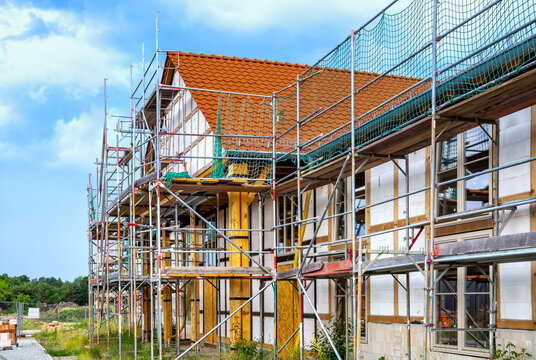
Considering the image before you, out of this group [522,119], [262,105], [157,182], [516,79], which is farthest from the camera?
[262,105]

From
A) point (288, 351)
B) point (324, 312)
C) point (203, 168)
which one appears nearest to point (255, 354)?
point (288, 351)

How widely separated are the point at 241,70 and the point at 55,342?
13.6m

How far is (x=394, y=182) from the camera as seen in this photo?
13.0 metres

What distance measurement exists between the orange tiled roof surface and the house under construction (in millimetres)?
49

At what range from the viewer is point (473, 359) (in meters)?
10.4

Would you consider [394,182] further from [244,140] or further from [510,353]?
[244,140]

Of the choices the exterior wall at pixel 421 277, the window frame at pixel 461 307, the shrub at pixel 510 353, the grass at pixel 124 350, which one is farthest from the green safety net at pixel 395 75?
the grass at pixel 124 350

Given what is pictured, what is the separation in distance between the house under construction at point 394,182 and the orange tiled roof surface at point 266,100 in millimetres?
49

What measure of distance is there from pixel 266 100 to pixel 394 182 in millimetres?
6063

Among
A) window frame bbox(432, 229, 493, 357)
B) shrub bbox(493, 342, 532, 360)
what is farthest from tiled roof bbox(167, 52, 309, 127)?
shrub bbox(493, 342, 532, 360)

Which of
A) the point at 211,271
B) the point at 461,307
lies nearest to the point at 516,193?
the point at 461,307

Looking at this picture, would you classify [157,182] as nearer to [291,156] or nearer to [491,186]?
[291,156]

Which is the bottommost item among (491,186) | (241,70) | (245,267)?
(245,267)

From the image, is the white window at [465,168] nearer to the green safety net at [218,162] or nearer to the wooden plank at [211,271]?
the wooden plank at [211,271]
